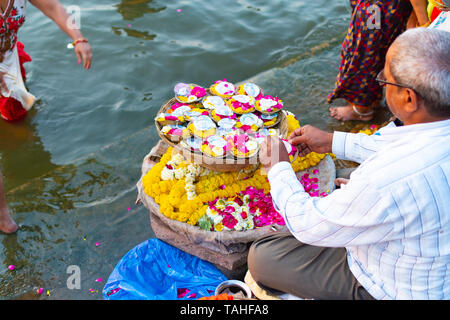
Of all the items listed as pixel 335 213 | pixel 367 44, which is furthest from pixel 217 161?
pixel 367 44

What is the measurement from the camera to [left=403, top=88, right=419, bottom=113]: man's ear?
1.33 m

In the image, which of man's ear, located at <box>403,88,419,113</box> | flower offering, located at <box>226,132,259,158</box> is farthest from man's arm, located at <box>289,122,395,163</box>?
man's ear, located at <box>403,88,419,113</box>

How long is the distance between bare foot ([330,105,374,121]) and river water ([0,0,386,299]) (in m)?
0.12

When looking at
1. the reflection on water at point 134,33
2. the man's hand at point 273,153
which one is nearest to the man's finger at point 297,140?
the man's hand at point 273,153

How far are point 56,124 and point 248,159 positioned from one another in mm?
2684

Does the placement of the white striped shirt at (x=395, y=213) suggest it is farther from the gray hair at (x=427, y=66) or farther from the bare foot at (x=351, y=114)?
the bare foot at (x=351, y=114)

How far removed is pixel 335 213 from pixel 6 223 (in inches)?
98.8

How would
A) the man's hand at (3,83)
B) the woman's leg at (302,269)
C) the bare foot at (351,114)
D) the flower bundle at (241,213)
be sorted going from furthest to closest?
the bare foot at (351,114), the man's hand at (3,83), the flower bundle at (241,213), the woman's leg at (302,269)

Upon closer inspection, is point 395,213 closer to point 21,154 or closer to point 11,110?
point 21,154

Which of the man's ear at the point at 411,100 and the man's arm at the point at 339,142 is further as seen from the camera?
the man's arm at the point at 339,142

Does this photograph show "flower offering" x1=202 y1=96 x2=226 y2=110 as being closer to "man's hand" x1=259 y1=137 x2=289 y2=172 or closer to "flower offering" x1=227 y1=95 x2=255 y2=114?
"flower offering" x1=227 y1=95 x2=255 y2=114

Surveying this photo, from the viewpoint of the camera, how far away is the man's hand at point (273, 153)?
72.1 inches

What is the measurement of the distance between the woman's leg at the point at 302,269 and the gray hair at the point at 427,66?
866 millimetres
